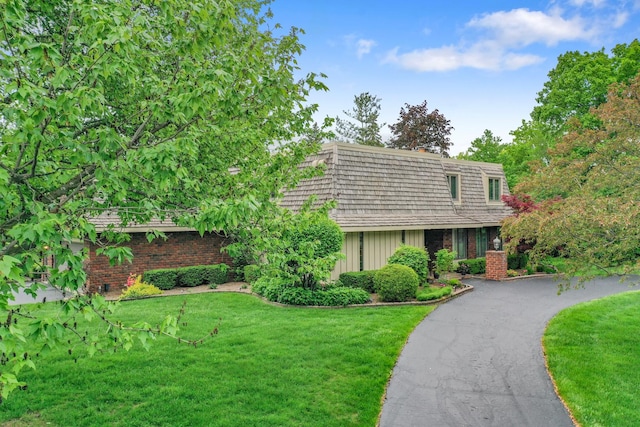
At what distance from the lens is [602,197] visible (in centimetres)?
764

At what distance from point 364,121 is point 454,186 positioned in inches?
1093

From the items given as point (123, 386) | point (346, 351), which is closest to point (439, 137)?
point (346, 351)

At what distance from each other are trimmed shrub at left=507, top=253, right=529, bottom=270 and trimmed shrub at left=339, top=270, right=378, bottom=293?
894 cm

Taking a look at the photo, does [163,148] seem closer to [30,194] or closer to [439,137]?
[30,194]

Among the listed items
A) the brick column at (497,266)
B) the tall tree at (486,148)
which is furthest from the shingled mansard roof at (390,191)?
the tall tree at (486,148)

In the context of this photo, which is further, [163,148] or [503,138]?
[503,138]

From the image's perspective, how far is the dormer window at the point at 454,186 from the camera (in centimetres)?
2038

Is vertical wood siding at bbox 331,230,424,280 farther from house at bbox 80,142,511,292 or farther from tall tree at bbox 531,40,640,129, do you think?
tall tree at bbox 531,40,640,129

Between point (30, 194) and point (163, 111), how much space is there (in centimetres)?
142

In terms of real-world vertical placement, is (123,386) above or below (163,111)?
below

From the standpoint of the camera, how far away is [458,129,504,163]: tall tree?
134ft

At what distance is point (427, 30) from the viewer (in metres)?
15.6

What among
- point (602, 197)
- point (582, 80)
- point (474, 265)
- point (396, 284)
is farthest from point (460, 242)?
point (582, 80)

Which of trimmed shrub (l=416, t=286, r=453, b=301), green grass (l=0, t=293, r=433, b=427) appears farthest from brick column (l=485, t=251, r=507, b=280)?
green grass (l=0, t=293, r=433, b=427)
